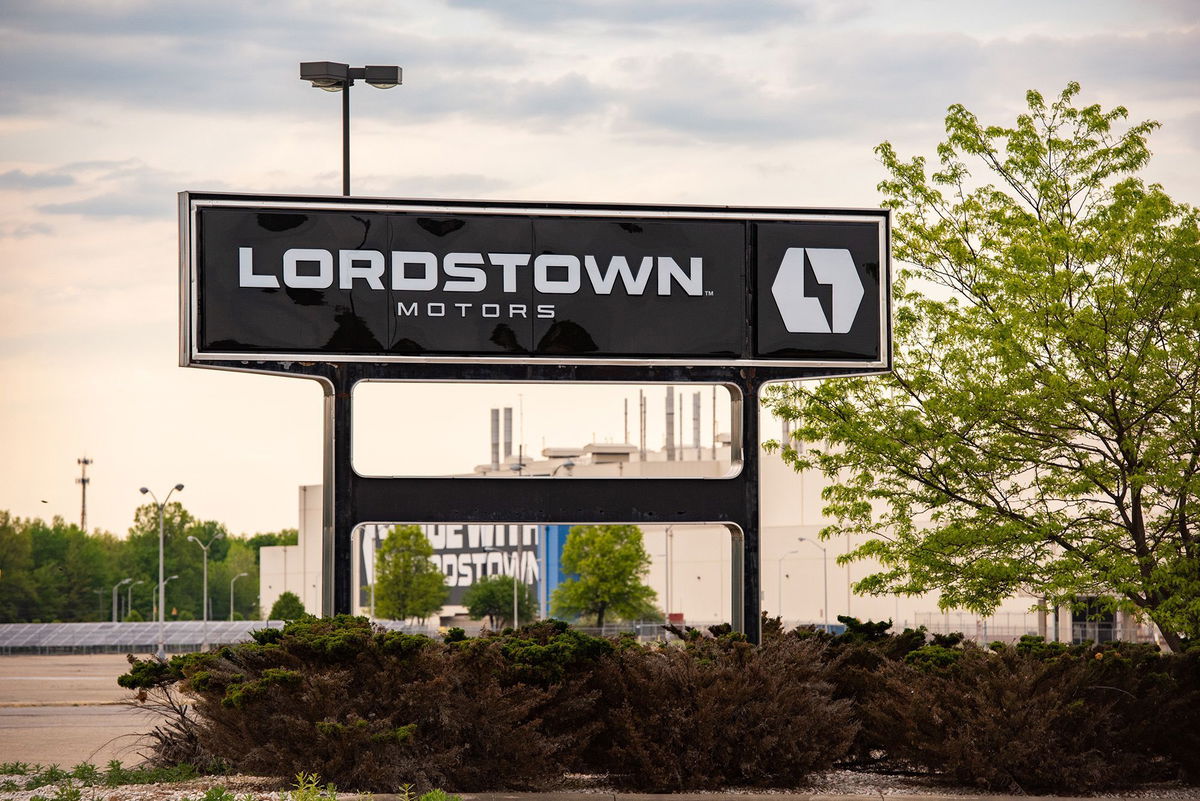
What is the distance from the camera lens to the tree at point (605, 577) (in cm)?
7481

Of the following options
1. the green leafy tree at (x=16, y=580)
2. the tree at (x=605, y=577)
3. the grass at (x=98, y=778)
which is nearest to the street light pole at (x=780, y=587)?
the tree at (x=605, y=577)

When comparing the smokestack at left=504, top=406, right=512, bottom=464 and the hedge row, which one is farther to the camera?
the smokestack at left=504, top=406, right=512, bottom=464

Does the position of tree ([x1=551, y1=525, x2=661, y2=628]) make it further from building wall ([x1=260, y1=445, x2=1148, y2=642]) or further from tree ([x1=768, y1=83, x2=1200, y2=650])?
tree ([x1=768, y1=83, x2=1200, y2=650])

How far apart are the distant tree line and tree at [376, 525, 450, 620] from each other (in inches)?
1331

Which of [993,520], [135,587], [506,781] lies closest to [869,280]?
[993,520]

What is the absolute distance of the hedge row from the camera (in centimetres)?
1049

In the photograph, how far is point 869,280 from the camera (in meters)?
13.7

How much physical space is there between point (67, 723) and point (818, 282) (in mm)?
14841

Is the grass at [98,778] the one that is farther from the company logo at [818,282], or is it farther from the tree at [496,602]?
the tree at [496,602]

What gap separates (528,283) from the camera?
1326 centimetres

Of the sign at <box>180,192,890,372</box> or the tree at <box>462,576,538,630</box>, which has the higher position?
the sign at <box>180,192,890,372</box>

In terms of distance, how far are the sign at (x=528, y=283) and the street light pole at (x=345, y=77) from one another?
→ 6042 mm

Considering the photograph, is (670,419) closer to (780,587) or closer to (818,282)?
(780,587)

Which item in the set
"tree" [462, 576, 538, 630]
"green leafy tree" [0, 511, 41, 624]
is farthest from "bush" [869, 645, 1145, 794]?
"green leafy tree" [0, 511, 41, 624]
